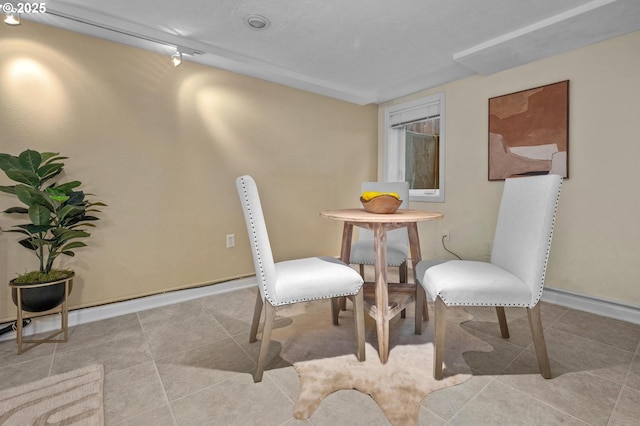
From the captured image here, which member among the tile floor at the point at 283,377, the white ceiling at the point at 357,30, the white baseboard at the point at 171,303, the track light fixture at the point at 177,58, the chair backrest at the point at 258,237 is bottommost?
the tile floor at the point at 283,377

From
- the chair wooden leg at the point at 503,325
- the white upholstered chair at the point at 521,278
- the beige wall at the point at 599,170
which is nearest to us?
the white upholstered chair at the point at 521,278

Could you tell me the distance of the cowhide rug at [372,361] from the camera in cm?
138

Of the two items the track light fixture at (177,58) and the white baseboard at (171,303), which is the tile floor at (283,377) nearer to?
the white baseboard at (171,303)

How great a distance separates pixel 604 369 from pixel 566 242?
50.3 inches

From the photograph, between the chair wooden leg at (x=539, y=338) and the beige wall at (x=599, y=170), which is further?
the beige wall at (x=599, y=170)

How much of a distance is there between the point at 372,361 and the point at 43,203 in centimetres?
223

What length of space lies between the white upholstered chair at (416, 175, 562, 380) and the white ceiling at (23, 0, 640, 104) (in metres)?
1.37

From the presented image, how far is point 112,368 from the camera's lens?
164 centimetres

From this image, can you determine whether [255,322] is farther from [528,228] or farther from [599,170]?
[599,170]

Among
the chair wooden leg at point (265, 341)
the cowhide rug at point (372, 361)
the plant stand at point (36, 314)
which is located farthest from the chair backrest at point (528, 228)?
the plant stand at point (36, 314)

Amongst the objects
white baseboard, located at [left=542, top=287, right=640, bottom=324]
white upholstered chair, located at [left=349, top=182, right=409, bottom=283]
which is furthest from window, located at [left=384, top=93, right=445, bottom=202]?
white baseboard, located at [left=542, top=287, right=640, bottom=324]

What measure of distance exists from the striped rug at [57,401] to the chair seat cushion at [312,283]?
0.91m

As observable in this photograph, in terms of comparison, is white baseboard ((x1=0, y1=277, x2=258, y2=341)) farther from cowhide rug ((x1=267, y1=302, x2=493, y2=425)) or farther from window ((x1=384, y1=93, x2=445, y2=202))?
window ((x1=384, y1=93, x2=445, y2=202))

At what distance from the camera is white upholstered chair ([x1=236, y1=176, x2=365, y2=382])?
1.49m
